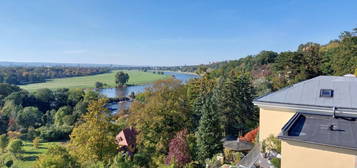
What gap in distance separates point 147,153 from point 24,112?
136 feet

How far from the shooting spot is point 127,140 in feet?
82.4

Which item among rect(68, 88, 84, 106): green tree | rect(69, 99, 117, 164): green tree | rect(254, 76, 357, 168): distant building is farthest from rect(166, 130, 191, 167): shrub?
rect(68, 88, 84, 106): green tree

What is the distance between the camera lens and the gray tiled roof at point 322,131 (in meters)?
7.73

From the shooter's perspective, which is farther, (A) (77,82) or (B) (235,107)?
(A) (77,82)

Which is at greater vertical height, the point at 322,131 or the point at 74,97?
the point at 322,131

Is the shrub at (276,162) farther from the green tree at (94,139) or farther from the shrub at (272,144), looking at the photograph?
the green tree at (94,139)

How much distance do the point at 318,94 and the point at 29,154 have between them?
38.0m

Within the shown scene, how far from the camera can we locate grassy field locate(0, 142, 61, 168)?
91.5 ft

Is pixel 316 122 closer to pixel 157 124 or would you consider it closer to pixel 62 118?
pixel 157 124

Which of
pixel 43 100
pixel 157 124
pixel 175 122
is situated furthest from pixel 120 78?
pixel 157 124

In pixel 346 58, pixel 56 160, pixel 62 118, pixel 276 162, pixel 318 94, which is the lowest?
pixel 62 118

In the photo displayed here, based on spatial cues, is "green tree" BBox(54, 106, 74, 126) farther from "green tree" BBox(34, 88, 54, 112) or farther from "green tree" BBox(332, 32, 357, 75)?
"green tree" BBox(332, 32, 357, 75)

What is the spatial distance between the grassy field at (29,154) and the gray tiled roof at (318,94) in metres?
30.2

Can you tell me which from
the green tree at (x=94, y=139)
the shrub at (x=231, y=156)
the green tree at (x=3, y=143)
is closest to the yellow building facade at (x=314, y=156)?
the shrub at (x=231, y=156)
